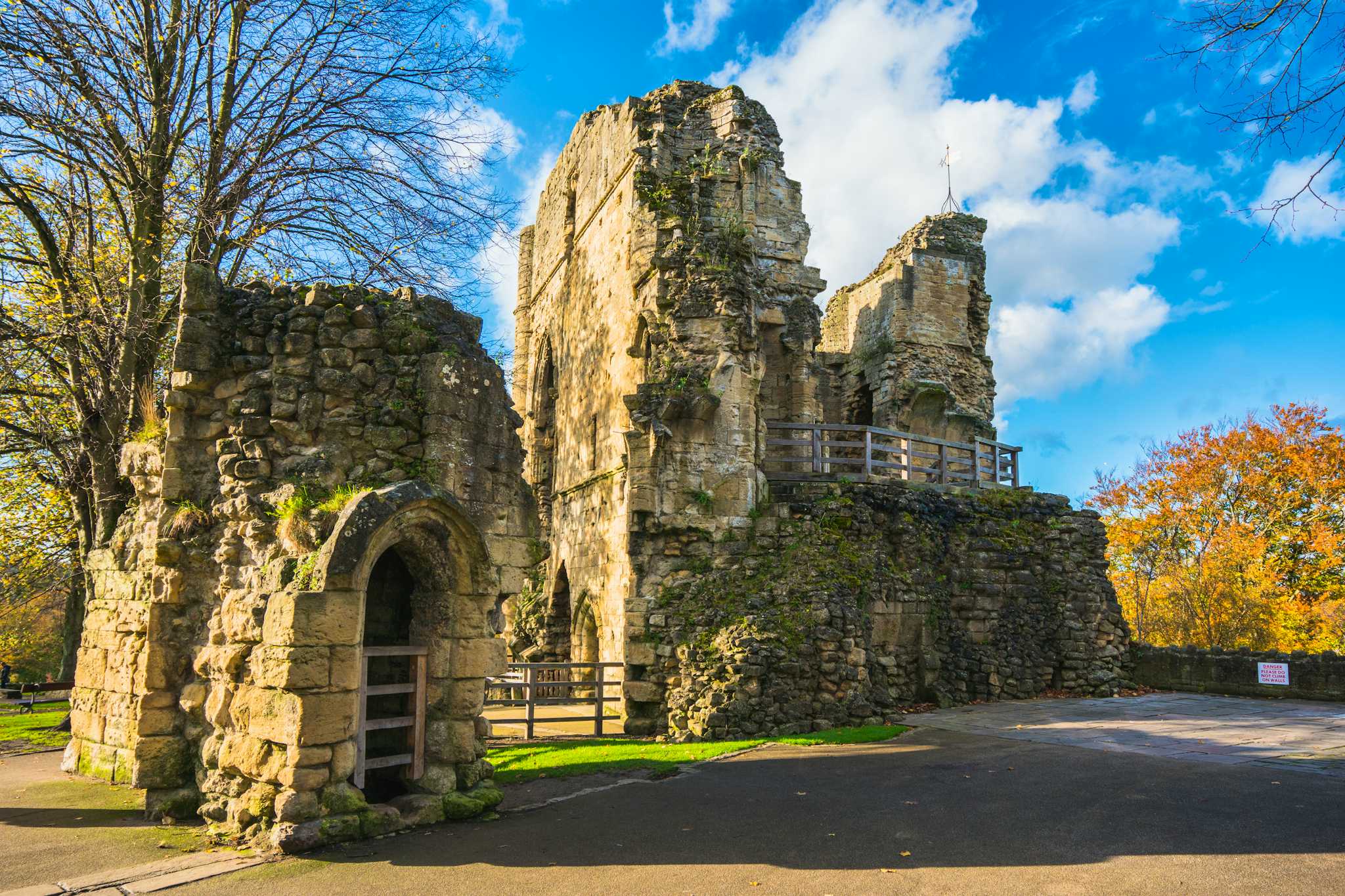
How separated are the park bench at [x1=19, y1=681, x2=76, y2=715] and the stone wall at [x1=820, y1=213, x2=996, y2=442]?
16.9 meters

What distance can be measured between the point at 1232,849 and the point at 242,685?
25.8 feet

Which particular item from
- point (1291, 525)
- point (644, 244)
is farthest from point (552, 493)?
point (1291, 525)

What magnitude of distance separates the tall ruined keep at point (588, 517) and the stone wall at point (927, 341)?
0.09 metres

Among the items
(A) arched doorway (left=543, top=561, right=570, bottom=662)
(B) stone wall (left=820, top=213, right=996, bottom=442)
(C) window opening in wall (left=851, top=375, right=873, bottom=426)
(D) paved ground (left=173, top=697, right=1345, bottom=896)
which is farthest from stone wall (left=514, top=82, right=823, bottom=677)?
(D) paved ground (left=173, top=697, right=1345, bottom=896)

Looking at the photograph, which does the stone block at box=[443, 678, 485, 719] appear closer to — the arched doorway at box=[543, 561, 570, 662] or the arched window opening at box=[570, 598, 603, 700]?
the arched window opening at box=[570, 598, 603, 700]

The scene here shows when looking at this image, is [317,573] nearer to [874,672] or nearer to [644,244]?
[874,672]

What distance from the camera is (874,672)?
45.7 ft

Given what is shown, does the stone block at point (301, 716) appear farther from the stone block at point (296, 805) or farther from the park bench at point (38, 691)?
the park bench at point (38, 691)

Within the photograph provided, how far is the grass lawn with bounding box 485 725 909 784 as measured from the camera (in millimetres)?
10117

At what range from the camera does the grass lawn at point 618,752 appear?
10.1 metres

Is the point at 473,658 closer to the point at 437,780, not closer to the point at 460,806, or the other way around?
the point at 437,780

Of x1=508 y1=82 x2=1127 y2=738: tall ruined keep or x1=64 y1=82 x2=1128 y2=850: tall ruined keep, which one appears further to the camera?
x1=508 y1=82 x2=1127 y2=738: tall ruined keep

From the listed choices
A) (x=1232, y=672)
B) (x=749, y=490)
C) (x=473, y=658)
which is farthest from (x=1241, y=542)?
(x=473, y=658)

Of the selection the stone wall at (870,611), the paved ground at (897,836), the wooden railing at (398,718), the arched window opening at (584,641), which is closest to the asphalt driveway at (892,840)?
the paved ground at (897,836)
